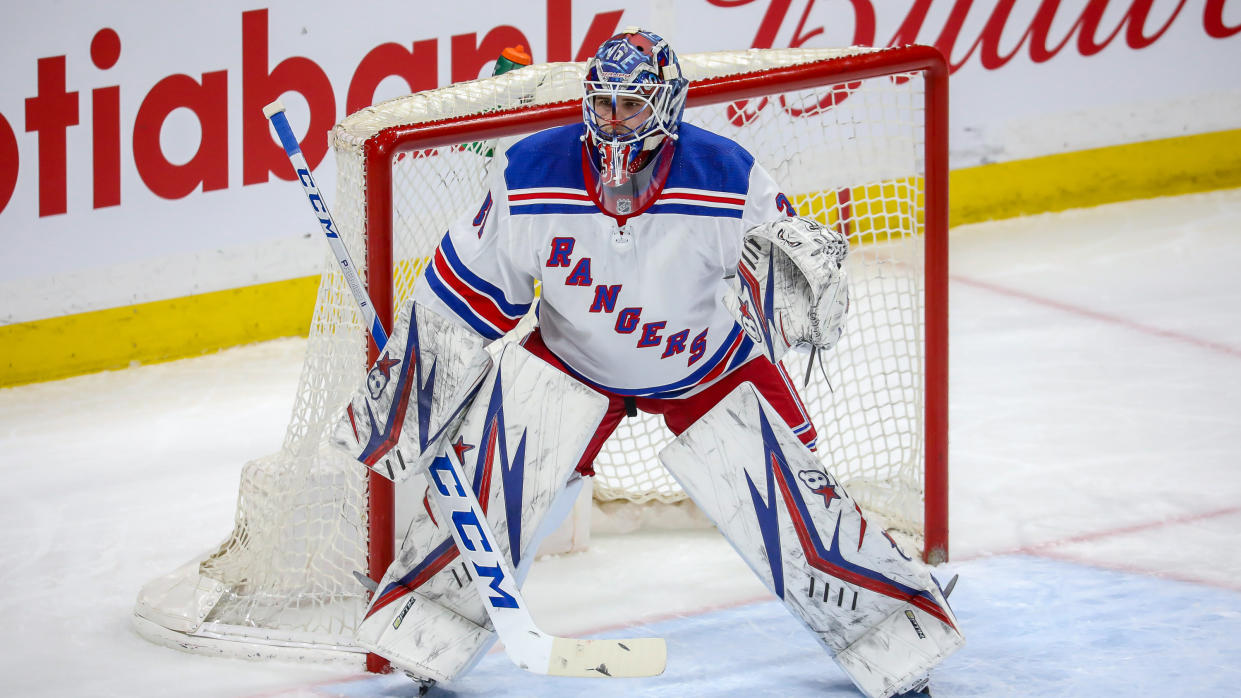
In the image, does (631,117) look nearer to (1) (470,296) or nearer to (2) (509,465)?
(1) (470,296)

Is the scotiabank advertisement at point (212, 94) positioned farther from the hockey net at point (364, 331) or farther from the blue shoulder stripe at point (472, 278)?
the blue shoulder stripe at point (472, 278)

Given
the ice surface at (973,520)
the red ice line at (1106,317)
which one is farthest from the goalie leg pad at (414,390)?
the red ice line at (1106,317)

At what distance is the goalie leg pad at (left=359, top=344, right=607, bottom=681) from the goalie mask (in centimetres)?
37

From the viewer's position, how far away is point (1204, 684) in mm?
2812

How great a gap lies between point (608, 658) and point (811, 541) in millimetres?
400

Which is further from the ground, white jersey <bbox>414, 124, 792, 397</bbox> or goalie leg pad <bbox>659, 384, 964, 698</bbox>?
white jersey <bbox>414, 124, 792, 397</bbox>

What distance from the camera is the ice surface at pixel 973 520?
2949 mm

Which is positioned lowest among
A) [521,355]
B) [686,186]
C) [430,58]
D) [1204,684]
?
[1204,684]

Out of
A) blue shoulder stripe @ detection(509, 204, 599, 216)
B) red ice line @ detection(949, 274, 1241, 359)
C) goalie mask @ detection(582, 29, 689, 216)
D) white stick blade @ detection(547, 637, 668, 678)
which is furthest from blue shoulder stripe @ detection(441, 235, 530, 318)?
red ice line @ detection(949, 274, 1241, 359)

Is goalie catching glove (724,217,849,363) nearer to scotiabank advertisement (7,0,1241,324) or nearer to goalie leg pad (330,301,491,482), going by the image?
goalie leg pad (330,301,491,482)

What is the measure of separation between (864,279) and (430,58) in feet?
5.81

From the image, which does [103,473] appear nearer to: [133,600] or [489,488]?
[133,600]

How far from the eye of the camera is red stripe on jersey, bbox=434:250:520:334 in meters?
2.66

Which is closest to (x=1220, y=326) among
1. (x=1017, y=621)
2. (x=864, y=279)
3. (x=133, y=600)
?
(x=864, y=279)
